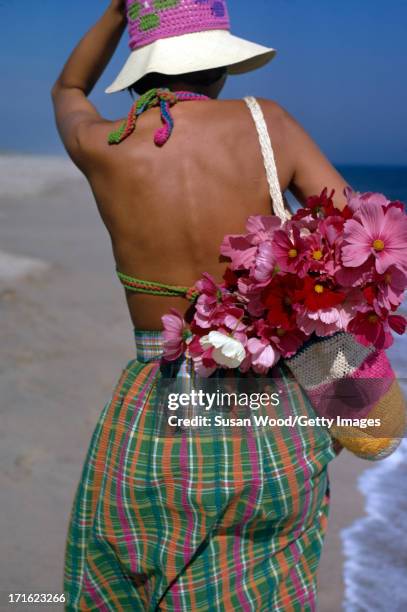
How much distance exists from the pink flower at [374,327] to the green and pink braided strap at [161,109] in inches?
23.0

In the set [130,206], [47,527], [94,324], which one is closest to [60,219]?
[94,324]

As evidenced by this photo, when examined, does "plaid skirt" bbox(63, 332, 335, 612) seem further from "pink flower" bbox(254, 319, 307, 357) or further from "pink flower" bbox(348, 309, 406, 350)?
"pink flower" bbox(348, 309, 406, 350)

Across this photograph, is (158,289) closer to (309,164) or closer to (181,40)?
(309,164)

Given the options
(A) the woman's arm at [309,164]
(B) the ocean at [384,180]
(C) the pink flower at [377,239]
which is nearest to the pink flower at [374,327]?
(C) the pink flower at [377,239]

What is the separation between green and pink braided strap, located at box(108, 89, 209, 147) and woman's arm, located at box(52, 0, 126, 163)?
267mm

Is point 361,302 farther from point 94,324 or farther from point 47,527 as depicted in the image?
point 94,324

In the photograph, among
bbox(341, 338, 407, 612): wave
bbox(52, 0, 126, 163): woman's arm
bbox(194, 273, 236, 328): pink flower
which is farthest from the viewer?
bbox(341, 338, 407, 612): wave

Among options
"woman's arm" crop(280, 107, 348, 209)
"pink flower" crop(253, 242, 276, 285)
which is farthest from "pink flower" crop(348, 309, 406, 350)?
"woman's arm" crop(280, 107, 348, 209)

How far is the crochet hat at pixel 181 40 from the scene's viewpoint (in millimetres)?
1763

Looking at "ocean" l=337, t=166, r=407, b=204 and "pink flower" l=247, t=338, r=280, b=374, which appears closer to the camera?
"pink flower" l=247, t=338, r=280, b=374

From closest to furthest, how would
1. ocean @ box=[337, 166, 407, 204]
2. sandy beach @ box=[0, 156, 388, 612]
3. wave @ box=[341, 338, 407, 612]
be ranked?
wave @ box=[341, 338, 407, 612]
sandy beach @ box=[0, 156, 388, 612]
ocean @ box=[337, 166, 407, 204]

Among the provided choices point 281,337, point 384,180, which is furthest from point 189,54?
point 384,180

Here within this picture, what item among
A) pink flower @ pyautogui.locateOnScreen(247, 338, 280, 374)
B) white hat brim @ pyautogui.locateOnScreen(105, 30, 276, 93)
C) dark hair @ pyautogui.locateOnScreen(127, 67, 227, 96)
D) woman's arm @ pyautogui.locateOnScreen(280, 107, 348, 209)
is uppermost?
white hat brim @ pyautogui.locateOnScreen(105, 30, 276, 93)

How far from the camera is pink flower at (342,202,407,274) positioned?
1571 mm
